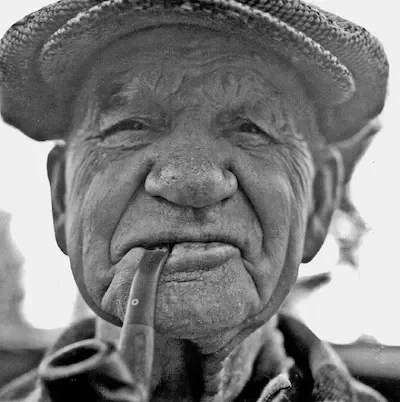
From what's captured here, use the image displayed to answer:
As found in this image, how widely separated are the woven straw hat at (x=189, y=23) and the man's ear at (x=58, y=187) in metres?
0.06

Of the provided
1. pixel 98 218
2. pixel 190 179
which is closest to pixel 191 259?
pixel 190 179

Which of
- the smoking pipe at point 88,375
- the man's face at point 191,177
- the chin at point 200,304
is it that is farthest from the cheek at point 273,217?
the smoking pipe at point 88,375

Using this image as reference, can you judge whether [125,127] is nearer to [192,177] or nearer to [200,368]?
[192,177]

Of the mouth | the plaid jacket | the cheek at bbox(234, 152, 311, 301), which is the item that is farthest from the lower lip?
the plaid jacket

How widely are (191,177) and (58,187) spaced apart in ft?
2.12

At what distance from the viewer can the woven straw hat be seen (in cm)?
147

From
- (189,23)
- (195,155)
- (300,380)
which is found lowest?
(300,380)

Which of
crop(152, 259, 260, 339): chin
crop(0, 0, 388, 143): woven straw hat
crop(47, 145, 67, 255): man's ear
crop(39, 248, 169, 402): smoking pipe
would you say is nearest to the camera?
crop(39, 248, 169, 402): smoking pipe

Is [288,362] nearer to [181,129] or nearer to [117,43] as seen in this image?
[181,129]

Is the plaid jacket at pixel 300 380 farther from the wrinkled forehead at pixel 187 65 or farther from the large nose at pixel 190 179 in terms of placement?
the wrinkled forehead at pixel 187 65

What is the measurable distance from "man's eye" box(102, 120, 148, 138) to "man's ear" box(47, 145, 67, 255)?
0.89 ft

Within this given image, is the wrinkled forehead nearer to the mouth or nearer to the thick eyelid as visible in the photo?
the thick eyelid

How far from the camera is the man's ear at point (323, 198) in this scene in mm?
1902

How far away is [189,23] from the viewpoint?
60.8 inches
